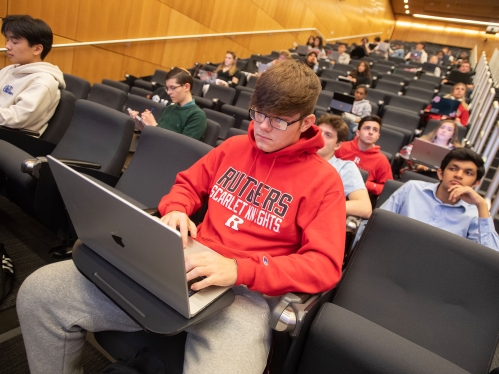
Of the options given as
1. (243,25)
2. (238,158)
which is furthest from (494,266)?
(243,25)

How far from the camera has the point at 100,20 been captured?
183 inches

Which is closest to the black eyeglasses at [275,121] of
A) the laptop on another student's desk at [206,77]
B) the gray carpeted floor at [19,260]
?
the gray carpeted floor at [19,260]

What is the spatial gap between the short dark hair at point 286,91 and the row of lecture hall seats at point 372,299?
45 cm

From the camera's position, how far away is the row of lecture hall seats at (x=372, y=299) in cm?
81

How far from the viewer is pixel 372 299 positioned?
110 centimetres

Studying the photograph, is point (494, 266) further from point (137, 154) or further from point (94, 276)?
point (137, 154)

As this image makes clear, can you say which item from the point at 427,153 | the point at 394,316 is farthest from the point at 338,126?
the point at 427,153

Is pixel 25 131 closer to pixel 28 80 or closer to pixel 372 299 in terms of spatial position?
pixel 28 80

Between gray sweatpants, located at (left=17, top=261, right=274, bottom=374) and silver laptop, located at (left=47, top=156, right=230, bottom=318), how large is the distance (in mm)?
97

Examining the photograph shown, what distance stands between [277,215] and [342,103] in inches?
129

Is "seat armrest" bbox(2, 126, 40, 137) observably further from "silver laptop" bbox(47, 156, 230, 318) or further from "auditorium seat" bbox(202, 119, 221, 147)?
"silver laptop" bbox(47, 156, 230, 318)

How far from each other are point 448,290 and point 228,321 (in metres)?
0.66

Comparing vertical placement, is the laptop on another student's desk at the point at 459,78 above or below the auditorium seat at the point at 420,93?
above

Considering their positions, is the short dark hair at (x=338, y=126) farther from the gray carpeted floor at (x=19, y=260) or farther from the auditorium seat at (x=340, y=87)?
the auditorium seat at (x=340, y=87)
